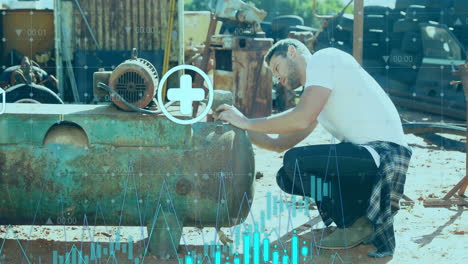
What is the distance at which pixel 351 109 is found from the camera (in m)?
3.66

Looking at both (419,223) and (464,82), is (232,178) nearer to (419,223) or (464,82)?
(419,223)

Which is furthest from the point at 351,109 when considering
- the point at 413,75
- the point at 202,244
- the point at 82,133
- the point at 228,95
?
the point at 413,75

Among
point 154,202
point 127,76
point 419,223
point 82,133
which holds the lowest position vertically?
point 419,223

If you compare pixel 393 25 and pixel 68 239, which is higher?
pixel 393 25

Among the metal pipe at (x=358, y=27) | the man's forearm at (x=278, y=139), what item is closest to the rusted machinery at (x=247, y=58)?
the metal pipe at (x=358, y=27)

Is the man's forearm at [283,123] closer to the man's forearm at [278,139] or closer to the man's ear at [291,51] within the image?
the man's ear at [291,51]

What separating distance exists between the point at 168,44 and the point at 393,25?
501 centimetres

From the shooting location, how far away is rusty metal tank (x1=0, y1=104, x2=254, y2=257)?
3477 mm

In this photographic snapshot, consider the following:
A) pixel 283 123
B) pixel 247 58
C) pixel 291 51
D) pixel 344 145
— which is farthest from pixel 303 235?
pixel 247 58

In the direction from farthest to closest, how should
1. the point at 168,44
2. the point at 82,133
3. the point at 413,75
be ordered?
the point at 413,75 < the point at 168,44 < the point at 82,133

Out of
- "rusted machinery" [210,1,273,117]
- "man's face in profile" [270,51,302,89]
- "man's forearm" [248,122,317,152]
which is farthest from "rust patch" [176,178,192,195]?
"rusted machinery" [210,1,273,117]

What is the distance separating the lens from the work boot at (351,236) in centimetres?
376

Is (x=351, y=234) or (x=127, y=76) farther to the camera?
(x=351, y=234)

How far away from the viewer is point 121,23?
23.5 ft
